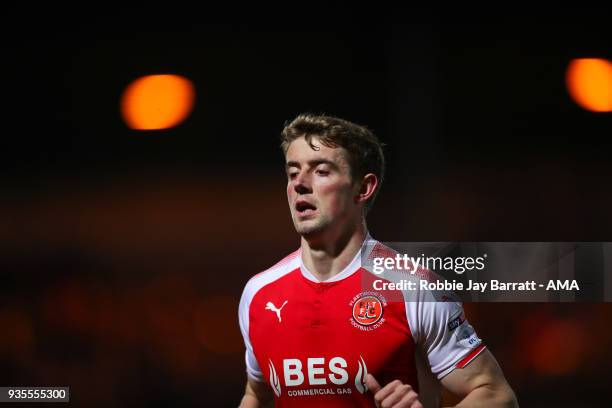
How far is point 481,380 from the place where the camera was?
102 inches

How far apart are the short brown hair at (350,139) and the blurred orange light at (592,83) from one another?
61 centimetres

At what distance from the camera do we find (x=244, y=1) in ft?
9.66

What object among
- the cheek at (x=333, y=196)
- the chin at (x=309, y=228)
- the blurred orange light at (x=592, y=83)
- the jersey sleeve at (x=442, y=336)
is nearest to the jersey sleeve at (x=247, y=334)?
the chin at (x=309, y=228)

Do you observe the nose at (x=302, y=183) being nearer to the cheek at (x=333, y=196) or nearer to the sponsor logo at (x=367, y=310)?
the cheek at (x=333, y=196)

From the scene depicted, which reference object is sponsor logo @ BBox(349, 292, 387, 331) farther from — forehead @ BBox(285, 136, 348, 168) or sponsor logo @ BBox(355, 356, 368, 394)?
forehead @ BBox(285, 136, 348, 168)

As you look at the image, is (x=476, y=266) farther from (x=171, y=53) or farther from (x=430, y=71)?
(x=171, y=53)

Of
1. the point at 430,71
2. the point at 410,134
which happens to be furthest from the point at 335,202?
the point at 430,71

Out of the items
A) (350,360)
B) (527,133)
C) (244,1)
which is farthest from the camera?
(244,1)

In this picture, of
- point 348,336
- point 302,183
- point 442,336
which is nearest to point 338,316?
point 348,336

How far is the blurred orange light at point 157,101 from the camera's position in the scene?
114 inches

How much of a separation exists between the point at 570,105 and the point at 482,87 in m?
0.27

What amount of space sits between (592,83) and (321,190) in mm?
882

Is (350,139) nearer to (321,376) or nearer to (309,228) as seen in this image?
(309,228)

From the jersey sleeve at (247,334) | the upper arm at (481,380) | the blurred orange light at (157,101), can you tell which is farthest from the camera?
the blurred orange light at (157,101)
